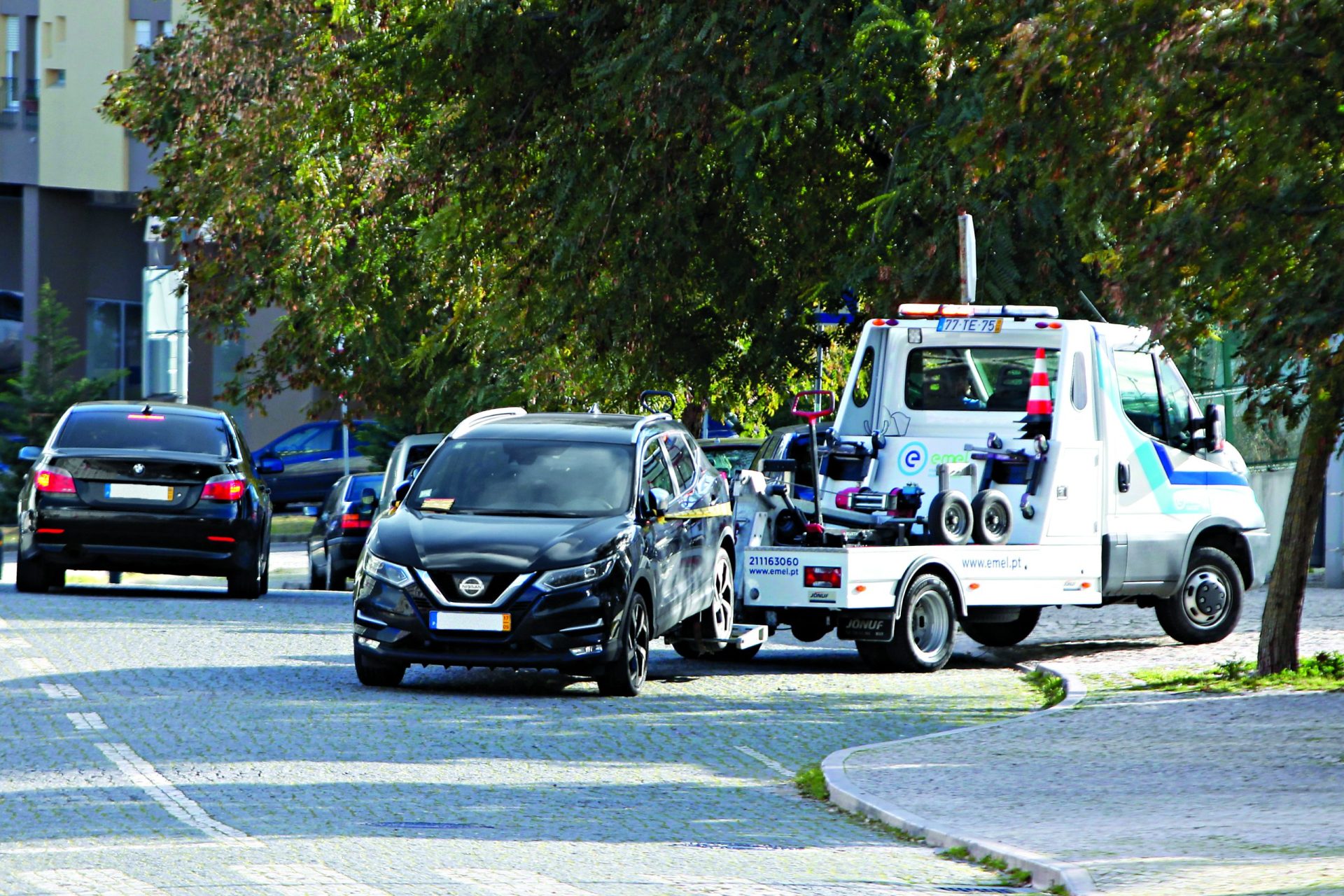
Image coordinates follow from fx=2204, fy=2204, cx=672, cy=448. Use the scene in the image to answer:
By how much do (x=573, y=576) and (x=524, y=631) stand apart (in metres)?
0.45

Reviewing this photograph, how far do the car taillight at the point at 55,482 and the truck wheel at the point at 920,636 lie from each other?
767 cm

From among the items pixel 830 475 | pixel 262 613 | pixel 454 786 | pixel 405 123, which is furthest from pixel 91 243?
pixel 454 786

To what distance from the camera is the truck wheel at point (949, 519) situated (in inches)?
624

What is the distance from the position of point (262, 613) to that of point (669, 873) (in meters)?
11.6

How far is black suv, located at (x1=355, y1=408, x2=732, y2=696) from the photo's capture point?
44.0ft

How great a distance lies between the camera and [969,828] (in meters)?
9.25

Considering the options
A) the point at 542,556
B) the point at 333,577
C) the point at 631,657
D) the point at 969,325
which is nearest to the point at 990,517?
the point at 969,325

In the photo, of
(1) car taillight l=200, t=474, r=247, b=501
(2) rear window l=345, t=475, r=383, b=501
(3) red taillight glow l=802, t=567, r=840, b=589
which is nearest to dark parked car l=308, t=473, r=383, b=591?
(2) rear window l=345, t=475, r=383, b=501

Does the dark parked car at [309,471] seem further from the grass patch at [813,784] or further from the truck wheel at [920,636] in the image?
the grass patch at [813,784]

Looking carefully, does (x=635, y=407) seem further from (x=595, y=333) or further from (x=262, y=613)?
(x=262, y=613)

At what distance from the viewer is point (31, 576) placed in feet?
66.2

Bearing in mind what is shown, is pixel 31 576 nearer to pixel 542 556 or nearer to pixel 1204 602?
pixel 542 556

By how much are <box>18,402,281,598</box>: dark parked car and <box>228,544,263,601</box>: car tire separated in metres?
0.02

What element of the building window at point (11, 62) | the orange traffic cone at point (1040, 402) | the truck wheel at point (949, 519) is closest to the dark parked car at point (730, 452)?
the orange traffic cone at point (1040, 402)
